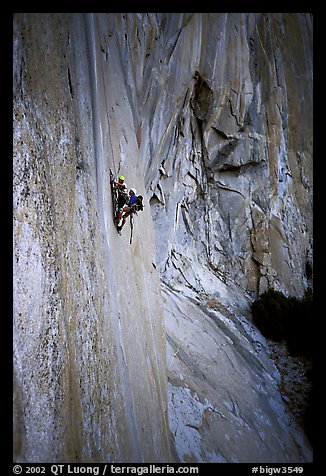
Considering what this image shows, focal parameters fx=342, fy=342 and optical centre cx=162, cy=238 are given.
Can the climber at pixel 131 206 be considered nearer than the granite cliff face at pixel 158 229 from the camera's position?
No

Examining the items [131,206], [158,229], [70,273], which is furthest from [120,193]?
[158,229]

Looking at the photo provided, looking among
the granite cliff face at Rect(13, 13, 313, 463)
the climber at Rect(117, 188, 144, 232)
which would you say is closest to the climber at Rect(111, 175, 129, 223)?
the climber at Rect(117, 188, 144, 232)

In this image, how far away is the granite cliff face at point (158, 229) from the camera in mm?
2738

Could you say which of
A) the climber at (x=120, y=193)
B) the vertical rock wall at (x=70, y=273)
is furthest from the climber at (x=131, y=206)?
the vertical rock wall at (x=70, y=273)

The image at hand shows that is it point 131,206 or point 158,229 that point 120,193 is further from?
point 158,229

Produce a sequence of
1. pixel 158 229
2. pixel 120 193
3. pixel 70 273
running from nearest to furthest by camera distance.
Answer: pixel 70 273 → pixel 120 193 → pixel 158 229

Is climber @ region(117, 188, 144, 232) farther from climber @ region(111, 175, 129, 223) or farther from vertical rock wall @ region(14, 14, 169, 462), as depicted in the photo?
A: vertical rock wall @ region(14, 14, 169, 462)

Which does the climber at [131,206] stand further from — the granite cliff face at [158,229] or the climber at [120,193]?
the granite cliff face at [158,229]

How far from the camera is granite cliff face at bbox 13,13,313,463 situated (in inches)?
108

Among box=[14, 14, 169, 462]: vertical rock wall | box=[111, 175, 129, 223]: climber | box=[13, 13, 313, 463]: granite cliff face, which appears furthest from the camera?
box=[111, 175, 129, 223]: climber

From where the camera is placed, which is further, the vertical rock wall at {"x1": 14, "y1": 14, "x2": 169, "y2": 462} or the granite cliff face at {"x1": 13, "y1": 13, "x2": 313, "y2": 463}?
the granite cliff face at {"x1": 13, "y1": 13, "x2": 313, "y2": 463}

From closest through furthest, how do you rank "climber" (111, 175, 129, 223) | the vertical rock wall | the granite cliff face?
1. the vertical rock wall
2. the granite cliff face
3. "climber" (111, 175, 129, 223)

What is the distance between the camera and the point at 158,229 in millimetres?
11633
